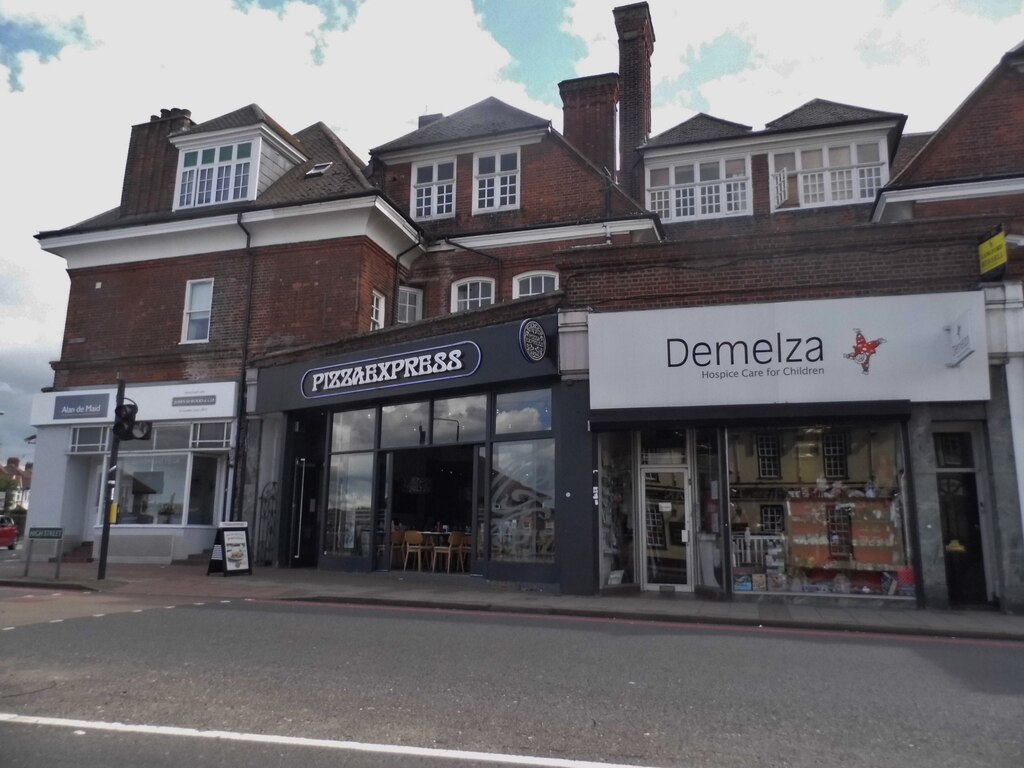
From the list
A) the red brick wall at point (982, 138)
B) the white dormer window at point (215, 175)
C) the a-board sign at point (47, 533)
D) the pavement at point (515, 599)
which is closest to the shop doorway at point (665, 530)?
the pavement at point (515, 599)

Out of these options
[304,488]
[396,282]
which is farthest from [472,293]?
[304,488]

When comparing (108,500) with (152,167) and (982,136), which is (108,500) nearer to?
(152,167)

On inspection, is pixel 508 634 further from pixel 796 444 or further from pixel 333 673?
pixel 796 444

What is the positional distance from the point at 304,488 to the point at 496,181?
9042mm

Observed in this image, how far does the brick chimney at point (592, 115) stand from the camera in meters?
22.0

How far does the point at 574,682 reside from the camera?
6.58 meters

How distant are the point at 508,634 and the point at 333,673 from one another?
2747 mm

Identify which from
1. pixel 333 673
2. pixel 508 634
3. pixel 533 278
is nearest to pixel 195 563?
pixel 533 278

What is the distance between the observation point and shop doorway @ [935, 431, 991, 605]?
39.9ft

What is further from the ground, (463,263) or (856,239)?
(463,263)

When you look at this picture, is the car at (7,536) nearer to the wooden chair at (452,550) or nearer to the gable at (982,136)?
the wooden chair at (452,550)

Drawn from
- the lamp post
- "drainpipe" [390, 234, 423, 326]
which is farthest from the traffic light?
"drainpipe" [390, 234, 423, 326]

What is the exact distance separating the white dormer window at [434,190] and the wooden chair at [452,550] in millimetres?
8866

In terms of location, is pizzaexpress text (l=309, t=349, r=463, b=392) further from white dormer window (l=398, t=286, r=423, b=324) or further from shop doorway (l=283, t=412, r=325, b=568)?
white dormer window (l=398, t=286, r=423, b=324)
